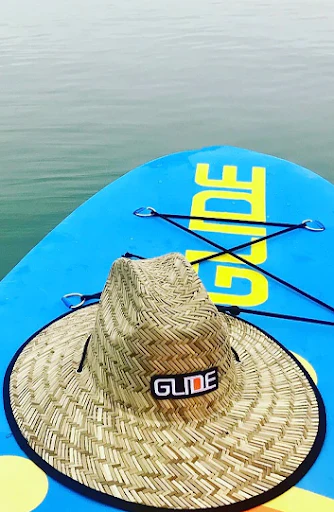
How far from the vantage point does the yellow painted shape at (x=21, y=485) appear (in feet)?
4.46

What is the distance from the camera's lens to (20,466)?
4.66ft

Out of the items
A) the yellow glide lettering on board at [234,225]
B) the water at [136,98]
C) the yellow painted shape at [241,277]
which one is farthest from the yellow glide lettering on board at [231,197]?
the water at [136,98]

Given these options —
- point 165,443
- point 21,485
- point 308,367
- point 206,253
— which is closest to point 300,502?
point 165,443

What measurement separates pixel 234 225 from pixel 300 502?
1627 millimetres

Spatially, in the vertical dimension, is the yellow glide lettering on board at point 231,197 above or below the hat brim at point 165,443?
above

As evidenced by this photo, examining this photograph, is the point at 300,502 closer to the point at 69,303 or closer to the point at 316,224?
the point at 69,303

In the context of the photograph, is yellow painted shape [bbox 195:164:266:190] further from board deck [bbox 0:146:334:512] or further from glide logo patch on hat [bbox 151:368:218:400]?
glide logo patch on hat [bbox 151:368:218:400]

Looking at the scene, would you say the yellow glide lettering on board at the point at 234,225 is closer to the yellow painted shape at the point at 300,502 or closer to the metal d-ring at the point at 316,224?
the metal d-ring at the point at 316,224

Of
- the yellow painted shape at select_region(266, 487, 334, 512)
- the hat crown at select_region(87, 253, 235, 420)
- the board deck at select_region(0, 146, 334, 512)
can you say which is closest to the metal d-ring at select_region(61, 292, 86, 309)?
the board deck at select_region(0, 146, 334, 512)

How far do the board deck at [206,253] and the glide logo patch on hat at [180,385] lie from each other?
340 millimetres

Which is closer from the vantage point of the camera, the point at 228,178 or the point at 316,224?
the point at 316,224

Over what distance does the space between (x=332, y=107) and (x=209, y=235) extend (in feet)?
15.5

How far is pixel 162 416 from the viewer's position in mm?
1313

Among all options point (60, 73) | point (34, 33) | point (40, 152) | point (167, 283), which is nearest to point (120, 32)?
point (34, 33)
